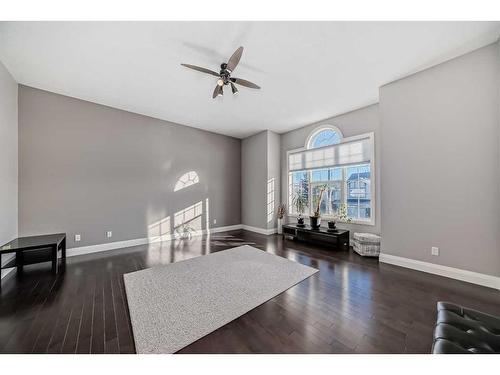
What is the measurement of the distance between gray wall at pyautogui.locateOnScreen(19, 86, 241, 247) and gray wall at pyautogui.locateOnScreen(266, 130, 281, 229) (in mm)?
1793

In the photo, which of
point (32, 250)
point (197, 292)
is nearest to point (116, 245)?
point (32, 250)

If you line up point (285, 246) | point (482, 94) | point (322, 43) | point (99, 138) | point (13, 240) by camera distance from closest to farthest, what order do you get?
point (322, 43) → point (482, 94) → point (13, 240) → point (99, 138) → point (285, 246)

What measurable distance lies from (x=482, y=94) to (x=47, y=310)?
A: 5.91m

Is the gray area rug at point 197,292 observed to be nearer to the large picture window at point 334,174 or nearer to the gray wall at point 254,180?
the large picture window at point 334,174

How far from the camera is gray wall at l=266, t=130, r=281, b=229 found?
18.8 feet

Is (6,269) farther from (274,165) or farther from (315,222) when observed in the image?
(274,165)

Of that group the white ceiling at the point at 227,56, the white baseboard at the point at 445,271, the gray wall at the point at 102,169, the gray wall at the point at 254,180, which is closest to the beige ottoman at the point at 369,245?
the white baseboard at the point at 445,271

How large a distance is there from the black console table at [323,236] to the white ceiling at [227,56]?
2.84m

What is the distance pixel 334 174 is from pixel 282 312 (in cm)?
378

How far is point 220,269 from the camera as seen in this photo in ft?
10.0

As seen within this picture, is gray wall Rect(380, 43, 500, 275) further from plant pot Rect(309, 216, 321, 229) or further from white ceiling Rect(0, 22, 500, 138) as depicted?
plant pot Rect(309, 216, 321, 229)

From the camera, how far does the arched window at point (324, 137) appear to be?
477cm

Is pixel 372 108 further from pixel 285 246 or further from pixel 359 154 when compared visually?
pixel 285 246
